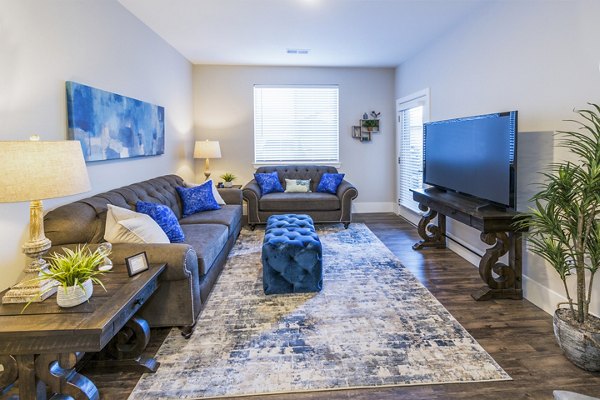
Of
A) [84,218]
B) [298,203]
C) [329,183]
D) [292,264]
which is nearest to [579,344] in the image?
[292,264]

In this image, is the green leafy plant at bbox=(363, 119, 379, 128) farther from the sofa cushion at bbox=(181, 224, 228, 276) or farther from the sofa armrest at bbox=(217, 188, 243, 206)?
the sofa cushion at bbox=(181, 224, 228, 276)

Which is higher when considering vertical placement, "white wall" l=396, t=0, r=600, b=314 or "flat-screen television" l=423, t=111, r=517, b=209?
"white wall" l=396, t=0, r=600, b=314

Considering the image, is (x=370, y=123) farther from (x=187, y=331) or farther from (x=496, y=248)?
(x=187, y=331)

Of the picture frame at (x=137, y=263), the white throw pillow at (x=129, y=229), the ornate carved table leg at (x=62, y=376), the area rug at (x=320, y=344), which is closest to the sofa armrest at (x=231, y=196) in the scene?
the area rug at (x=320, y=344)

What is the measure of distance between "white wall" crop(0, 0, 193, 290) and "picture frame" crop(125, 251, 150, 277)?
736 mm

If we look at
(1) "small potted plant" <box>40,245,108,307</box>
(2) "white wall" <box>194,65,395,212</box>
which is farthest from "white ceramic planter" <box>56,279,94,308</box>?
(2) "white wall" <box>194,65,395,212</box>

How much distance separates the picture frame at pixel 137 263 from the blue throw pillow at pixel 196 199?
2.07 meters

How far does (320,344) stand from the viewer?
90.5 inches

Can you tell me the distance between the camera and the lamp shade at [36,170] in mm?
1498

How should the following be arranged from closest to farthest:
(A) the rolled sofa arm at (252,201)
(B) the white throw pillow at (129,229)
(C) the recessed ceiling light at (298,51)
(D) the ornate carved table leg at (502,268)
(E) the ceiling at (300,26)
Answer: (B) the white throw pillow at (129,229), (D) the ornate carved table leg at (502,268), (E) the ceiling at (300,26), (C) the recessed ceiling light at (298,51), (A) the rolled sofa arm at (252,201)

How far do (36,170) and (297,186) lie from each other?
173 inches

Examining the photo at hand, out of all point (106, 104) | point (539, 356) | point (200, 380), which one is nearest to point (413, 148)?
point (539, 356)

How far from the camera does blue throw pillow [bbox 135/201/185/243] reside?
9.60ft

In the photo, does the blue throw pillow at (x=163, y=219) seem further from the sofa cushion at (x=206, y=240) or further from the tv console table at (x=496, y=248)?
the tv console table at (x=496, y=248)
